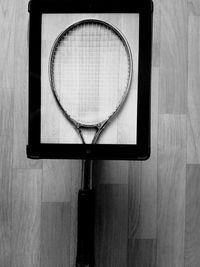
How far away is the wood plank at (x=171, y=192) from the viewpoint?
0.73m

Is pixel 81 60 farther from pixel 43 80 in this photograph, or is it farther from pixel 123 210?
pixel 123 210

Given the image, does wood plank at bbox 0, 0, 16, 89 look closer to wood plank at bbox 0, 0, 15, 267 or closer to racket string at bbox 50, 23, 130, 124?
wood plank at bbox 0, 0, 15, 267

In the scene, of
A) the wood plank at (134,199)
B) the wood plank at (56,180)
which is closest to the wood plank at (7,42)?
the wood plank at (56,180)

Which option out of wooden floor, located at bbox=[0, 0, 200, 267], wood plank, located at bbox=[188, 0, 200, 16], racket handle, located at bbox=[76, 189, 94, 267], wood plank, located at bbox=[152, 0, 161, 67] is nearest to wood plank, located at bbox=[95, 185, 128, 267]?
wooden floor, located at bbox=[0, 0, 200, 267]

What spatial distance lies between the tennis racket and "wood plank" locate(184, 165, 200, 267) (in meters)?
0.23

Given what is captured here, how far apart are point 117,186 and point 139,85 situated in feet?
0.73

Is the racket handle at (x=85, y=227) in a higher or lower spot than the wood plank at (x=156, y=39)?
lower

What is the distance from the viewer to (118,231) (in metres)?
0.72

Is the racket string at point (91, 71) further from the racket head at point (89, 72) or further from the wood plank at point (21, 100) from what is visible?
the wood plank at point (21, 100)

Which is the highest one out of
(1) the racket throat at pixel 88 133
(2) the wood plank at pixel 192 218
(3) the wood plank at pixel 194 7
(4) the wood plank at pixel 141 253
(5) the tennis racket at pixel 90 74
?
(3) the wood plank at pixel 194 7

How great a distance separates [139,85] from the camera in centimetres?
57

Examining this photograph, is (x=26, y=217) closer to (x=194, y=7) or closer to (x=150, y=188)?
(x=150, y=188)

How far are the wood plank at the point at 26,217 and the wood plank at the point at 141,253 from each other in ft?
0.54

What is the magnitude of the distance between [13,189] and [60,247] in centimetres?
13
